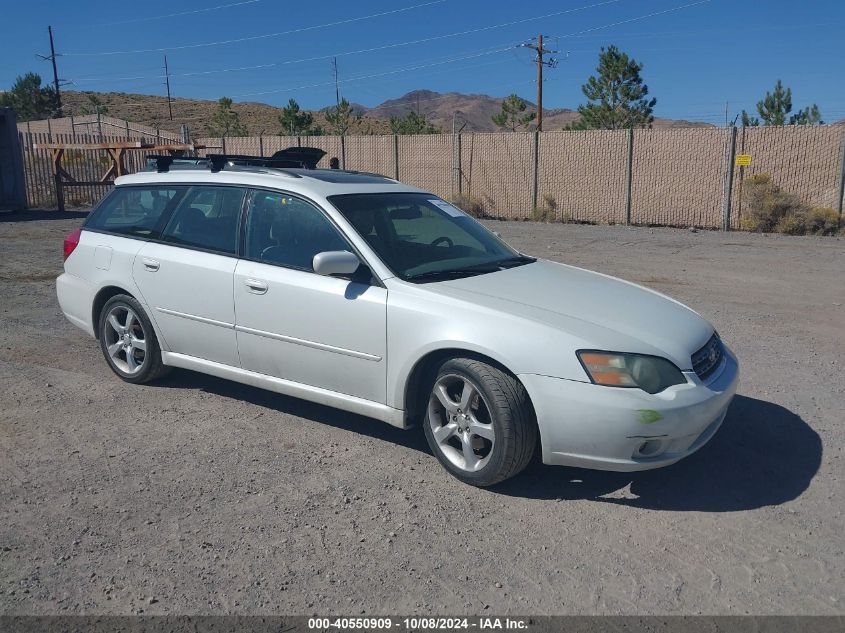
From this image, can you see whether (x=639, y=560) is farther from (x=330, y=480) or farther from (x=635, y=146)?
(x=635, y=146)

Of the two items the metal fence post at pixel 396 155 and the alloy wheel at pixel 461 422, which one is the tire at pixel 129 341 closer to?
the alloy wheel at pixel 461 422

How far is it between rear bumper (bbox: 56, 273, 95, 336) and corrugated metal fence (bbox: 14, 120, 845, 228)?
16758 millimetres

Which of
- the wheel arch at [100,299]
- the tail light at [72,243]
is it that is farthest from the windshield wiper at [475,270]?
the tail light at [72,243]

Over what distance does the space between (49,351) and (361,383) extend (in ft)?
12.5

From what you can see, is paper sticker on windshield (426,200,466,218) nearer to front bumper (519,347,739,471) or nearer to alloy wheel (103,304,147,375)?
front bumper (519,347,739,471)

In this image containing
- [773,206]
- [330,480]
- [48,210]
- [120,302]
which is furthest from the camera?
[48,210]

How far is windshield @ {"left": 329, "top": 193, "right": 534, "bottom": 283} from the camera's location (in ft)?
15.7

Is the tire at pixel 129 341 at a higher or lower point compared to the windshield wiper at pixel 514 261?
lower

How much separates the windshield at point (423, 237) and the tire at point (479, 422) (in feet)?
2.29

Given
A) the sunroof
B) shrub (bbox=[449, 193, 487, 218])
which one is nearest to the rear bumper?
the sunroof

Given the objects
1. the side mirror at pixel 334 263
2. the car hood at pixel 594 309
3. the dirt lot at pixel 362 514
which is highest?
the side mirror at pixel 334 263

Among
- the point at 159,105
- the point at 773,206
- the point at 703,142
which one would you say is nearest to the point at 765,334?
the point at 773,206

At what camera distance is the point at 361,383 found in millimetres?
4605

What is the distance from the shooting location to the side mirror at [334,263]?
14.6ft
